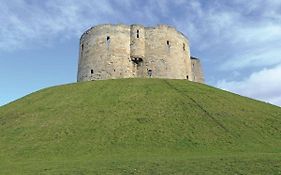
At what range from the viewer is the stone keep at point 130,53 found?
49.3 metres

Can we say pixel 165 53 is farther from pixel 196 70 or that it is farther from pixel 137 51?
pixel 196 70

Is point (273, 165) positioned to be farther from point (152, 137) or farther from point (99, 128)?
point (99, 128)

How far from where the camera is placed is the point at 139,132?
1129 inches

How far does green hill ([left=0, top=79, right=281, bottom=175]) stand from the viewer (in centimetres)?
2036

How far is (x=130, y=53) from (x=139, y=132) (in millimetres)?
23211

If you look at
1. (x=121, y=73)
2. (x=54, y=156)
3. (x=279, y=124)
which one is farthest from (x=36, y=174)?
(x=121, y=73)

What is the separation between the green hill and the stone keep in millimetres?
7203

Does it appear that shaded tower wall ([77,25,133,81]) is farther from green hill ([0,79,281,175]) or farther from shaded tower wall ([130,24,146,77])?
green hill ([0,79,281,175])

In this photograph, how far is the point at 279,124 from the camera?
31.5 m

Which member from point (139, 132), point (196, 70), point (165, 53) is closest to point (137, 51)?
point (165, 53)

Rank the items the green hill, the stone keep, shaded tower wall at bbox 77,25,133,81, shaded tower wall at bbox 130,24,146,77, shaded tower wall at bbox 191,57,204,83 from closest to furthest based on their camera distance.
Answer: the green hill, shaded tower wall at bbox 77,25,133,81, the stone keep, shaded tower wall at bbox 130,24,146,77, shaded tower wall at bbox 191,57,204,83

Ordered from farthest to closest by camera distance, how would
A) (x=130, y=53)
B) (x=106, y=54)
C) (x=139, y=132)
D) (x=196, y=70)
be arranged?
1. (x=196, y=70)
2. (x=130, y=53)
3. (x=106, y=54)
4. (x=139, y=132)

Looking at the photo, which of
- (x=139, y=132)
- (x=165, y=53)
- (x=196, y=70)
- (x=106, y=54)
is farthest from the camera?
(x=196, y=70)

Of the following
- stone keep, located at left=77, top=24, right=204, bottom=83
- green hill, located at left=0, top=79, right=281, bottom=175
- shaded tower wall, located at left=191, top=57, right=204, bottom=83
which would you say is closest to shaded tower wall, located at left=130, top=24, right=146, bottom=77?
stone keep, located at left=77, top=24, right=204, bottom=83
